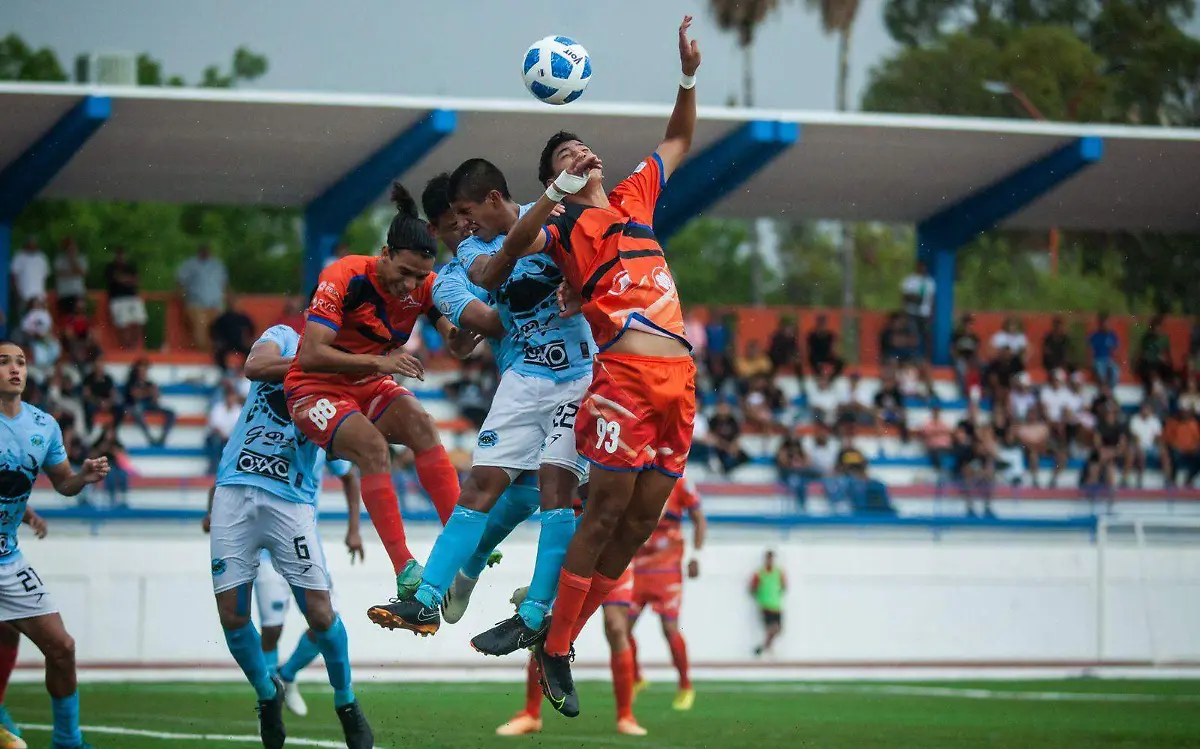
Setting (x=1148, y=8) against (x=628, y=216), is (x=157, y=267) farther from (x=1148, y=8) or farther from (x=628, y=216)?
(x=628, y=216)

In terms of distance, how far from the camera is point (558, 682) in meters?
8.39

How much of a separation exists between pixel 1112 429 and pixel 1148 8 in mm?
31180

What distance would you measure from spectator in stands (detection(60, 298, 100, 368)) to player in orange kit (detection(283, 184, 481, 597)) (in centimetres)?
1215

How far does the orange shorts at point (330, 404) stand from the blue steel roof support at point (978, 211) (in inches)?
605

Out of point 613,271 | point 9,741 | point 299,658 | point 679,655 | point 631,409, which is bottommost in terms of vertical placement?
point 679,655

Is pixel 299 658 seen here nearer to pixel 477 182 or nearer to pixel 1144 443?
pixel 477 182

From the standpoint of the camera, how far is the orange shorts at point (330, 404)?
9.12 meters

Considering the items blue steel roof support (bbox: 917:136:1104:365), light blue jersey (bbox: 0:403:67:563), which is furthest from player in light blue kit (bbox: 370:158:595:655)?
blue steel roof support (bbox: 917:136:1104:365)

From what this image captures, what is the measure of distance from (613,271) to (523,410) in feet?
3.58

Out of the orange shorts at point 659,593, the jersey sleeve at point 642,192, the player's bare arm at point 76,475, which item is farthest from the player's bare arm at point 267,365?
the orange shorts at point 659,593

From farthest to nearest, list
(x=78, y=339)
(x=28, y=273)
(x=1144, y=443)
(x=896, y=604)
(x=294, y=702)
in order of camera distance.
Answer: (x=1144, y=443) → (x=28, y=273) → (x=78, y=339) → (x=896, y=604) → (x=294, y=702)

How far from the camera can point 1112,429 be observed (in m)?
23.1

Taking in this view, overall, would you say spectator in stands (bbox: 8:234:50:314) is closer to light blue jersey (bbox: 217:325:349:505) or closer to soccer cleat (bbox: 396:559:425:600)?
light blue jersey (bbox: 217:325:349:505)

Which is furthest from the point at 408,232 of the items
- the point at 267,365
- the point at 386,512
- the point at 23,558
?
the point at 23,558
